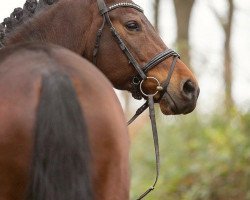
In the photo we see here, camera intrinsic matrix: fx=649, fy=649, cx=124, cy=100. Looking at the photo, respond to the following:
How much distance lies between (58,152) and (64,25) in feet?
6.47

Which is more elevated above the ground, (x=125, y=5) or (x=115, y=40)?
(x=125, y=5)

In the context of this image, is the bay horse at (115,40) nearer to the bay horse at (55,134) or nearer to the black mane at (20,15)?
the black mane at (20,15)

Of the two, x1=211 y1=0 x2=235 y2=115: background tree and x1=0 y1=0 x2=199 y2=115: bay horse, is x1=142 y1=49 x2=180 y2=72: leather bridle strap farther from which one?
x1=211 y1=0 x2=235 y2=115: background tree

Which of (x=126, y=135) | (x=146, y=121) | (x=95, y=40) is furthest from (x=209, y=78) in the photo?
(x=126, y=135)

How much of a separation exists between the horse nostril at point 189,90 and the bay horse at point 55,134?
1417 mm

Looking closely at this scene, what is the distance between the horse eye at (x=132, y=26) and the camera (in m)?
4.88

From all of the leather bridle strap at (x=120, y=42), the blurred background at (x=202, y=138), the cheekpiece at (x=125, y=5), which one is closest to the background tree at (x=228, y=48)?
the blurred background at (x=202, y=138)

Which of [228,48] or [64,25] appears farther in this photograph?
[228,48]

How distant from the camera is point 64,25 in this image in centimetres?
496

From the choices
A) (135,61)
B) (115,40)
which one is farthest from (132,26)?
(135,61)

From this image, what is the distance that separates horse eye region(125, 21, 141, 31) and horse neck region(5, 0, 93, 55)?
0.98 feet

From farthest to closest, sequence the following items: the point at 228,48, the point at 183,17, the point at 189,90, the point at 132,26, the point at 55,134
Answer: the point at 228,48
the point at 183,17
the point at 132,26
the point at 189,90
the point at 55,134

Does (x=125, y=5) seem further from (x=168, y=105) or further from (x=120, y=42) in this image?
(x=168, y=105)

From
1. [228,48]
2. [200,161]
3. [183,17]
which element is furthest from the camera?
[228,48]
